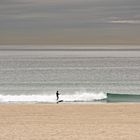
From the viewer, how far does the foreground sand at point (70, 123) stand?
13377 millimetres

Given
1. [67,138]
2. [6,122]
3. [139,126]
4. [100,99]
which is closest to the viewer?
[67,138]

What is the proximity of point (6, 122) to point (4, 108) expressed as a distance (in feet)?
14.5

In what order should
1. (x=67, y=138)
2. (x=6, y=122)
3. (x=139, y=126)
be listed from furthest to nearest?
(x=6, y=122) → (x=139, y=126) → (x=67, y=138)

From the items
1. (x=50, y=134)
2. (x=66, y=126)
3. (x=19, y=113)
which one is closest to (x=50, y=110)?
(x=19, y=113)

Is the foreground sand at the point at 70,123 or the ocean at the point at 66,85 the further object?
the ocean at the point at 66,85

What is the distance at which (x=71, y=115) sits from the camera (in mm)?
17906

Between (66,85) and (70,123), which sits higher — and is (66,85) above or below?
above

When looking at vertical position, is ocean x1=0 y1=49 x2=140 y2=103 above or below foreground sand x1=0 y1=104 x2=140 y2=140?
above

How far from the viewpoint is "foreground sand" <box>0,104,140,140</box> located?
13.4m

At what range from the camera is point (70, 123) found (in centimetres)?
1580

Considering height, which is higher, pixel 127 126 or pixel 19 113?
pixel 19 113

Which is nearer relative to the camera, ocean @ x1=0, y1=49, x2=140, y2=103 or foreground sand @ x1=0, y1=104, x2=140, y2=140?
foreground sand @ x1=0, y1=104, x2=140, y2=140

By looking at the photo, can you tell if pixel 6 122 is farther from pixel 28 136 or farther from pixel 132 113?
pixel 132 113

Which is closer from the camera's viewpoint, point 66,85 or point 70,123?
point 70,123
